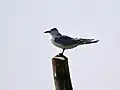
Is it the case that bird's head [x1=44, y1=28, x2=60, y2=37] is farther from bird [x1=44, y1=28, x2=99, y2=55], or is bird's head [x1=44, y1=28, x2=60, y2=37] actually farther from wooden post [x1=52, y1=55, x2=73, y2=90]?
wooden post [x1=52, y1=55, x2=73, y2=90]

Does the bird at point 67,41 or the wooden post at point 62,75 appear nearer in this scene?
the wooden post at point 62,75

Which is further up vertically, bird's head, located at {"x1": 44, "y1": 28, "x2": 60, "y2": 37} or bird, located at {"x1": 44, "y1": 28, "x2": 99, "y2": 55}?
bird's head, located at {"x1": 44, "y1": 28, "x2": 60, "y2": 37}

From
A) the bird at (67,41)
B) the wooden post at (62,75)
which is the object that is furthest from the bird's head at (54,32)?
the wooden post at (62,75)

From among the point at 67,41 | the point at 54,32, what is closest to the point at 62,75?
the point at 67,41

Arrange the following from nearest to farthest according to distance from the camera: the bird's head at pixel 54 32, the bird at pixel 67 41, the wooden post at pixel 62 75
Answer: the wooden post at pixel 62 75
the bird at pixel 67 41
the bird's head at pixel 54 32

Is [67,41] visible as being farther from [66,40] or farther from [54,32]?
[54,32]

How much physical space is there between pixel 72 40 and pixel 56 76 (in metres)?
2.99

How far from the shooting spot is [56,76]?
5.12m

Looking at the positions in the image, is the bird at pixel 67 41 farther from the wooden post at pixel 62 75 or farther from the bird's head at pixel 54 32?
the wooden post at pixel 62 75

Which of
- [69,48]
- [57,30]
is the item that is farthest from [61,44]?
[57,30]

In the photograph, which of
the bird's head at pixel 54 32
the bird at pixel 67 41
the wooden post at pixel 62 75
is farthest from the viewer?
the bird's head at pixel 54 32

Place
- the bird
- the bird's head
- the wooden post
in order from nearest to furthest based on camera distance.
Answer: the wooden post
the bird
the bird's head

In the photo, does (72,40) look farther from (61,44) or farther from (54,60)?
(54,60)

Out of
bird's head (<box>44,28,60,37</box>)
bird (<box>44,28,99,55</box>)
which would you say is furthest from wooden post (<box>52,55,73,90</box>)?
bird's head (<box>44,28,60,37</box>)
